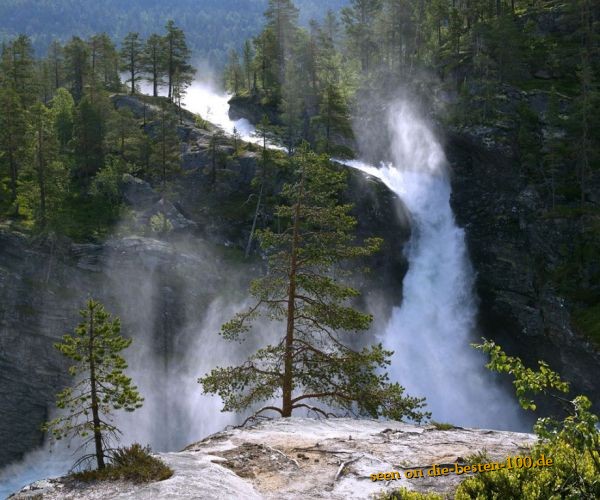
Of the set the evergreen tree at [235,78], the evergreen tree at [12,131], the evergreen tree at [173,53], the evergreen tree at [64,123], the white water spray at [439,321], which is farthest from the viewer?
the evergreen tree at [235,78]

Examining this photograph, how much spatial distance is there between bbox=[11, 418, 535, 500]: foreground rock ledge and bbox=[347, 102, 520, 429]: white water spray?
880 inches

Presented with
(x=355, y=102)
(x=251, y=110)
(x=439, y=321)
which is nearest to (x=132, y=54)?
(x=251, y=110)

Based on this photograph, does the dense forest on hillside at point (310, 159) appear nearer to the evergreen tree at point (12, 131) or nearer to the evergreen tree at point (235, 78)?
the evergreen tree at point (12, 131)

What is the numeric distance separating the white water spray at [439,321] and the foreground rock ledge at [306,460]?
22.3 metres

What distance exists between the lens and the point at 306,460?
11062 mm

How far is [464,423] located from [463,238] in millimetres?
15831

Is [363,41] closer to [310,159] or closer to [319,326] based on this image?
[310,159]

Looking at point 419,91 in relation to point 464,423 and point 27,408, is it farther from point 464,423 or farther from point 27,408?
point 27,408

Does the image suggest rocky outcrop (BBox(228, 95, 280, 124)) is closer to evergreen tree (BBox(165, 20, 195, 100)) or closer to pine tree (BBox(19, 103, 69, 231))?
evergreen tree (BBox(165, 20, 195, 100))

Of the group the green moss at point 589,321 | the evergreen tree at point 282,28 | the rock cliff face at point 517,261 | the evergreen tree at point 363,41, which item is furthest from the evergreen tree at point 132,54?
the green moss at point 589,321

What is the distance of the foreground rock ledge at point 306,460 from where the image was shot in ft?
29.8

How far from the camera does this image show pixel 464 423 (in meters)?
33.6

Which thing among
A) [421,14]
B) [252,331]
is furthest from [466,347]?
[421,14]

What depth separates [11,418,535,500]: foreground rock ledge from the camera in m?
9.09
